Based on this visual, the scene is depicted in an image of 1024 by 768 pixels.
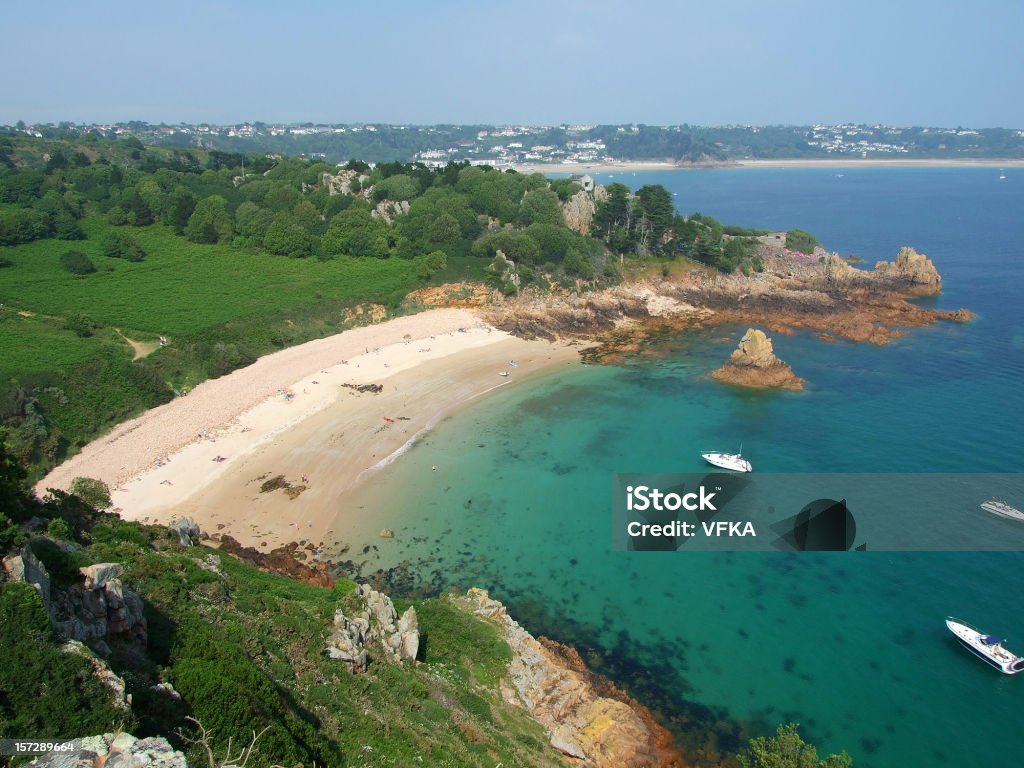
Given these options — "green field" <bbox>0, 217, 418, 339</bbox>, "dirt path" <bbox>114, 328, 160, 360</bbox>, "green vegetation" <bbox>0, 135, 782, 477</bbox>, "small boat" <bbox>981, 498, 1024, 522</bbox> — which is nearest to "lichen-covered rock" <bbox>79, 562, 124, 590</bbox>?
"green vegetation" <bbox>0, 135, 782, 477</bbox>

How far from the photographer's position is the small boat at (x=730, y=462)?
36250mm

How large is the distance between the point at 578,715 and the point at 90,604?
592 inches

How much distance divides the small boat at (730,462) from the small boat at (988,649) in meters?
13.2

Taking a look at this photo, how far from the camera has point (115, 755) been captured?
9.06 meters

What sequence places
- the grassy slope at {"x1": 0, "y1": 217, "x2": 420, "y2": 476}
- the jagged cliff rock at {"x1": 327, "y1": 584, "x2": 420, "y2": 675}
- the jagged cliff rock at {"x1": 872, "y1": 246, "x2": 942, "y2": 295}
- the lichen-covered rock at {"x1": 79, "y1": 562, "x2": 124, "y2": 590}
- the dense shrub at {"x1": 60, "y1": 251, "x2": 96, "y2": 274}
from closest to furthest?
the lichen-covered rock at {"x1": 79, "y1": 562, "x2": 124, "y2": 590} < the jagged cliff rock at {"x1": 327, "y1": 584, "x2": 420, "y2": 675} < the grassy slope at {"x1": 0, "y1": 217, "x2": 420, "y2": 476} < the dense shrub at {"x1": 60, "y1": 251, "x2": 96, "y2": 274} < the jagged cliff rock at {"x1": 872, "y1": 246, "x2": 942, "y2": 295}

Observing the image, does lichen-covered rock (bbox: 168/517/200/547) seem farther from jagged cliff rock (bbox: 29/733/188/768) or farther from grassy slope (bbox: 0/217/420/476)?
grassy slope (bbox: 0/217/420/476)

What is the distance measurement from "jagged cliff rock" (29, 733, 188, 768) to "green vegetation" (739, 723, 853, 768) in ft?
54.0

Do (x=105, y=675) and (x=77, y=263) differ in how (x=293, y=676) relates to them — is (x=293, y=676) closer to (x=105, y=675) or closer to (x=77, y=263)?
(x=105, y=675)

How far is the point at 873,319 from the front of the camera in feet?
208

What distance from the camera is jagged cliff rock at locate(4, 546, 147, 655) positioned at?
11.9 metres

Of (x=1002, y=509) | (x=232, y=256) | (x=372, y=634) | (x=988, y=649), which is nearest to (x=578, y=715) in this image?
(x=372, y=634)

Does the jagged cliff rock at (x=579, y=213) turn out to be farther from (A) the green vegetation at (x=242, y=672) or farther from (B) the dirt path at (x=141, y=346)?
(A) the green vegetation at (x=242, y=672)

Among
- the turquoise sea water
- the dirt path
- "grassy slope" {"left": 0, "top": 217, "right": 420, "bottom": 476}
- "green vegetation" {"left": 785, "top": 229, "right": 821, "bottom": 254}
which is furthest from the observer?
"green vegetation" {"left": 785, "top": 229, "right": 821, "bottom": 254}


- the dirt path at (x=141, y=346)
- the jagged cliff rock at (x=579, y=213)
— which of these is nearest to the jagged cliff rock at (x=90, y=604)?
the dirt path at (x=141, y=346)
